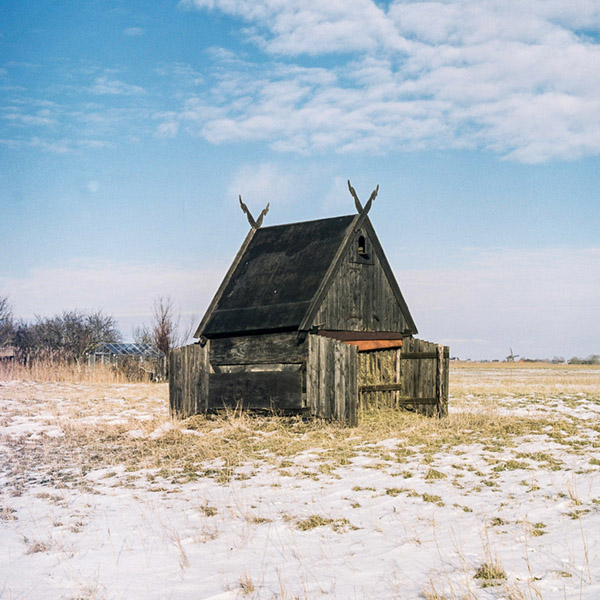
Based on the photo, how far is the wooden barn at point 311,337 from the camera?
641 inches

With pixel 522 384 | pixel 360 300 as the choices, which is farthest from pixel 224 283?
pixel 522 384

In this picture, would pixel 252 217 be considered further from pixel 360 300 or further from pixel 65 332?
pixel 65 332

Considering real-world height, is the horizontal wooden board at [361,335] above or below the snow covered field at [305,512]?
above

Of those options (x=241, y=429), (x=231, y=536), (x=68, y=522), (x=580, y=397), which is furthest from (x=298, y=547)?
(x=580, y=397)

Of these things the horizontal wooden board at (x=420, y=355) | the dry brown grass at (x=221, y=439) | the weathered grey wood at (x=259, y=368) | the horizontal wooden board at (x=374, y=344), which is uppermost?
the horizontal wooden board at (x=374, y=344)

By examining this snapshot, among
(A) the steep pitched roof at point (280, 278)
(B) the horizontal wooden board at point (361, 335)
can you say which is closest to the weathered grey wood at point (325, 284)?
(A) the steep pitched roof at point (280, 278)

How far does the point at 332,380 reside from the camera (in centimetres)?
1590

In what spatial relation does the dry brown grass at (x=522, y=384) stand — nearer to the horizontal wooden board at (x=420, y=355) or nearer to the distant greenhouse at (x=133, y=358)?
the horizontal wooden board at (x=420, y=355)

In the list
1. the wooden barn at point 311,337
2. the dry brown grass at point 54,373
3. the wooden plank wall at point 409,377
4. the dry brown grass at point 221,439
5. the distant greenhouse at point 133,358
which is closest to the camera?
the dry brown grass at point 221,439

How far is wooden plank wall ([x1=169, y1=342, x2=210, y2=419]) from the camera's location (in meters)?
18.2

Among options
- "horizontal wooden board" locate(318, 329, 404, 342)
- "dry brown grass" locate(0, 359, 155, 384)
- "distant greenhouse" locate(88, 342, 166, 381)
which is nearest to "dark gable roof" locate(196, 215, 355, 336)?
"horizontal wooden board" locate(318, 329, 404, 342)

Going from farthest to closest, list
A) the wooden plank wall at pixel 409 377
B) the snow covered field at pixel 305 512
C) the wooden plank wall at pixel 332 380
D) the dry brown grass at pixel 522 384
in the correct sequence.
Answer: the dry brown grass at pixel 522 384 → the wooden plank wall at pixel 409 377 → the wooden plank wall at pixel 332 380 → the snow covered field at pixel 305 512

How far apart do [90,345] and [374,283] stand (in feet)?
126

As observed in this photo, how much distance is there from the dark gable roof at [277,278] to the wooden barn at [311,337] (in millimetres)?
37
